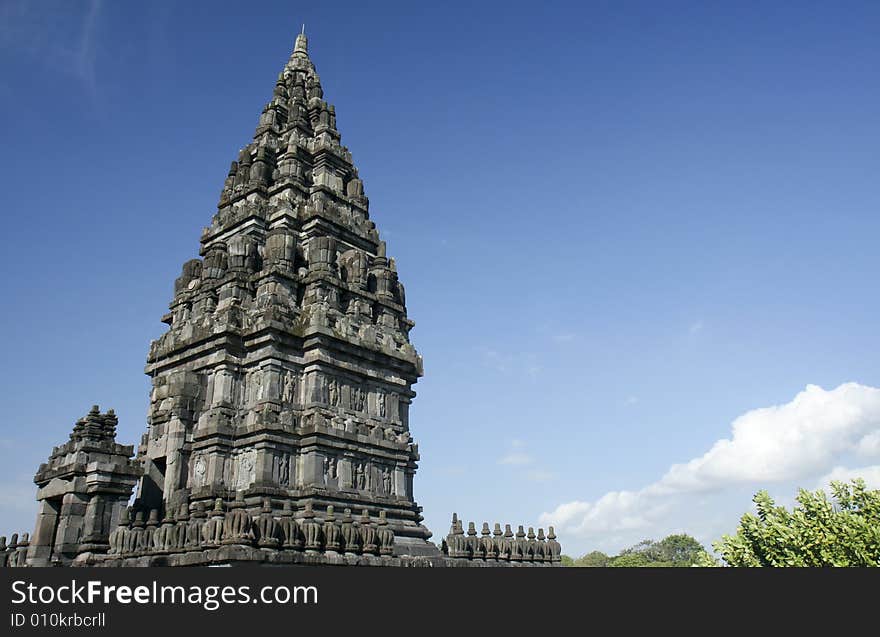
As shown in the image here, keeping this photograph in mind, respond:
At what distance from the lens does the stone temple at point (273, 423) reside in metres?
21.2

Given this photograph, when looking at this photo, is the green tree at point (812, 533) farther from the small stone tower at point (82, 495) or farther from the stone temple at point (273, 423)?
the small stone tower at point (82, 495)

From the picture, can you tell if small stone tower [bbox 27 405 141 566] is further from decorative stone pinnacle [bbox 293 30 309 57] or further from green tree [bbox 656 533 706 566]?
green tree [bbox 656 533 706 566]

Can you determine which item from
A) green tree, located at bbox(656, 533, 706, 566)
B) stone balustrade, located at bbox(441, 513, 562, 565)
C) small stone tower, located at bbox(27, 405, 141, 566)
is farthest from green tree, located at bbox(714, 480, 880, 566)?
green tree, located at bbox(656, 533, 706, 566)

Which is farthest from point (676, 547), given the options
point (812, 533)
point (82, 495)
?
point (82, 495)

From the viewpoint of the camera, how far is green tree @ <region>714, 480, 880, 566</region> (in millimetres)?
24766

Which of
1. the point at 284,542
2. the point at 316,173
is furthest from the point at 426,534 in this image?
the point at 316,173

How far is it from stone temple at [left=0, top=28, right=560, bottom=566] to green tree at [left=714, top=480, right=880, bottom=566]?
7973 millimetres

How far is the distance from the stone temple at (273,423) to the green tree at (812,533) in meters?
7.97

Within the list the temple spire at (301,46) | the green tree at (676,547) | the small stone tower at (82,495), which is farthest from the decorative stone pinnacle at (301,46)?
the green tree at (676,547)

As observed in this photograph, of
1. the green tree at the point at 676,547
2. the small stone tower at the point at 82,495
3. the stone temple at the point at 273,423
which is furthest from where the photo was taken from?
the green tree at the point at 676,547

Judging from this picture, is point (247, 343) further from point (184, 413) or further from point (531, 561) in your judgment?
point (531, 561)

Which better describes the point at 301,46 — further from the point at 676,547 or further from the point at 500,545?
the point at 676,547

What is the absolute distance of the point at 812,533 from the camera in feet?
84.1

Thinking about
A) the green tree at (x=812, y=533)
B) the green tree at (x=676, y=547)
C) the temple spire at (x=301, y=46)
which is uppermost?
the temple spire at (x=301, y=46)
